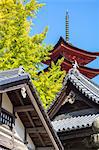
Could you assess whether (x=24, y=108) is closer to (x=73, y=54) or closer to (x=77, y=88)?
(x=77, y=88)

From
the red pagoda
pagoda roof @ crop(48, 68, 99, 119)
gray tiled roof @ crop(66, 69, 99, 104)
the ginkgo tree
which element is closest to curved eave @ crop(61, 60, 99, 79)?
the red pagoda

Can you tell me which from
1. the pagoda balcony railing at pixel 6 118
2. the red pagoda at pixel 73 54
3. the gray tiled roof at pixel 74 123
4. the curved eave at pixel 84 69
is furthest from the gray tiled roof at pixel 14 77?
the red pagoda at pixel 73 54

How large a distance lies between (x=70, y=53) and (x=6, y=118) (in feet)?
74.0

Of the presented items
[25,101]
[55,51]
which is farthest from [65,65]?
[25,101]

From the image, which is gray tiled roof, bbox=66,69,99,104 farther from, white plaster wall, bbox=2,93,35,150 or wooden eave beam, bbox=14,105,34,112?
wooden eave beam, bbox=14,105,34,112

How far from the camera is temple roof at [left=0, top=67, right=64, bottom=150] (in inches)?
347

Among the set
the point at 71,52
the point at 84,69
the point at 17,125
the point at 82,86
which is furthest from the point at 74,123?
the point at 71,52

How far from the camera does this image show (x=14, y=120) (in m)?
10.0

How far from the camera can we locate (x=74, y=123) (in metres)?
12.9

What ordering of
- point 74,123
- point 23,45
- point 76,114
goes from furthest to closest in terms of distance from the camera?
point 23,45 < point 76,114 < point 74,123

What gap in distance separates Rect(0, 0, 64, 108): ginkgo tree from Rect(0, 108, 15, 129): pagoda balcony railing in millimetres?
5140

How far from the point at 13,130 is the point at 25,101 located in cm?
87

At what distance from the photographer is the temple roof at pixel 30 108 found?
8.82m

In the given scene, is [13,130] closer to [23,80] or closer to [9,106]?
[9,106]
